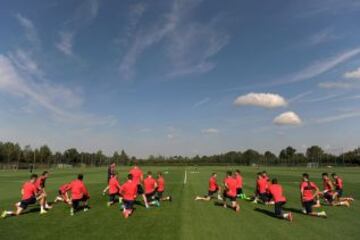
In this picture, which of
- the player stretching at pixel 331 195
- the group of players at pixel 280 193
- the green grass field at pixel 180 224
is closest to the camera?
the green grass field at pixel 180 224

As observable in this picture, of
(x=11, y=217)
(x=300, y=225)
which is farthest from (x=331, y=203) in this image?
(x=11, y=217)

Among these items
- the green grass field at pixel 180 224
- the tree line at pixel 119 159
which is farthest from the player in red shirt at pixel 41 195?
the tree line at pixel 119 159

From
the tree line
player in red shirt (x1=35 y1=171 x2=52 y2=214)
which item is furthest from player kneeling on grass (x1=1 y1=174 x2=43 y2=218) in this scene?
the tree line

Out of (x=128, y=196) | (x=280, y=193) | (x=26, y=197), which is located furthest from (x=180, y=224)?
(x=26, y=197)

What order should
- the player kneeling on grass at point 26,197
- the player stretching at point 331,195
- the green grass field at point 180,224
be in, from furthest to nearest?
→ the player stretching at point 331,195, the player kneeling on grass at point 26,197, the green grass field at point 180,224

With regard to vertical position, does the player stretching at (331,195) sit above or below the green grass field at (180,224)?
above

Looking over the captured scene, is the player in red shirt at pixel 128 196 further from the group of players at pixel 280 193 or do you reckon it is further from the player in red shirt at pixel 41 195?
the group of players at pixel 280 193

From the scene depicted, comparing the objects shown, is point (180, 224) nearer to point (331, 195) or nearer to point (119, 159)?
point (331, 195)

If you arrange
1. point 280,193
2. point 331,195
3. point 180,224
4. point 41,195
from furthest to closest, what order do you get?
point 331,195
point 41,195
point 280,193
point 180,224

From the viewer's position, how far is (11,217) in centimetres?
1556

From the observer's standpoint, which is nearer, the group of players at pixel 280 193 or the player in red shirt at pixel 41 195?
the group of players at pixel 280 193

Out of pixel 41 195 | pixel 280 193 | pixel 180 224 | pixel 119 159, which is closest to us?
pixel 180 224

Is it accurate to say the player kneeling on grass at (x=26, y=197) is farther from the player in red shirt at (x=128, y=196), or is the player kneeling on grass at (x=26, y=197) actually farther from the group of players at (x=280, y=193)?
the group of players at (x=280, y=193)

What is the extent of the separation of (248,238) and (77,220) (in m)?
7.05
